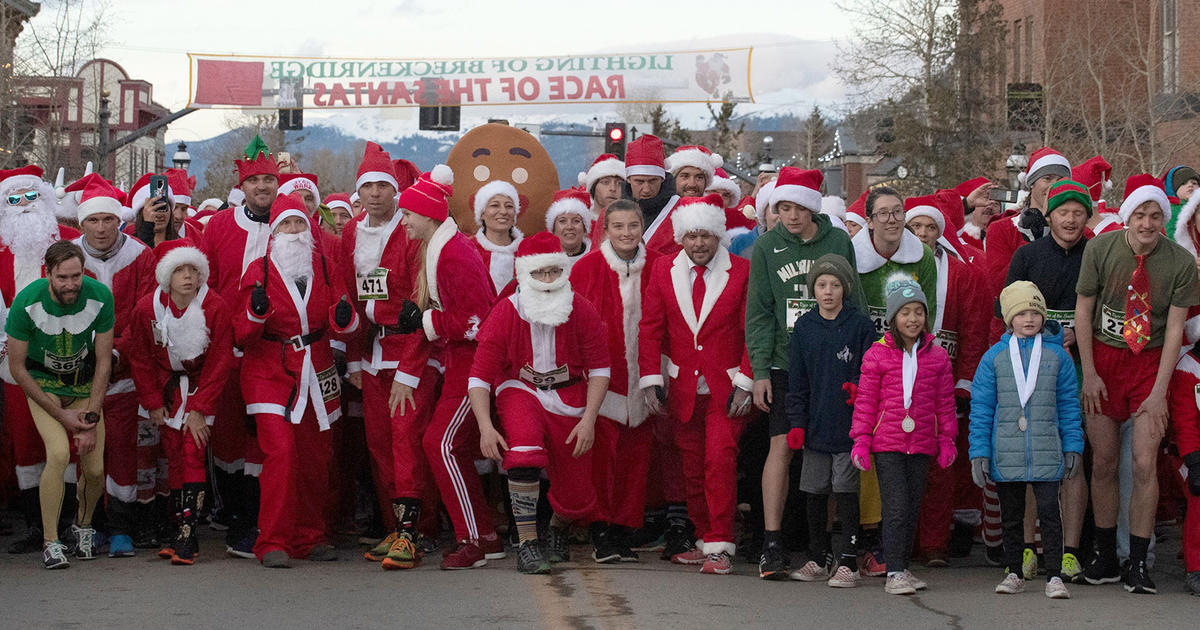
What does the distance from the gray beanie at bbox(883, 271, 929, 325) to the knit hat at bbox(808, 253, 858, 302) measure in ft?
0.71

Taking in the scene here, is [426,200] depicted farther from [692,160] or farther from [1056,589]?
[1056,589]

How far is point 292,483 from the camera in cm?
877

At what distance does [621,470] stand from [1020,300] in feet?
8.04

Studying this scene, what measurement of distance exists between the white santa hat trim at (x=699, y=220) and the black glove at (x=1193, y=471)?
2.78 metres

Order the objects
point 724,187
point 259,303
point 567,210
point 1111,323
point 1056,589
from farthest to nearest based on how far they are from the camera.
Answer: point 724,187 < point 567,210 < point 259,303 < point 1111,323 < point 1056,589

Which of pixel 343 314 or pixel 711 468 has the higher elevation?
pixel 343 314

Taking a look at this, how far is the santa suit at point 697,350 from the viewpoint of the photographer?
8.70 metres

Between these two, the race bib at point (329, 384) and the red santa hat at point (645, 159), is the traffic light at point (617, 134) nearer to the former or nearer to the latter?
the red santa hat at point (645, 159)

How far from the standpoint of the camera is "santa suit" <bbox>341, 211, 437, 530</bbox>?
8.91 meters

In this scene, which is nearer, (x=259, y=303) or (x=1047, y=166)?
(x=259, y=303)

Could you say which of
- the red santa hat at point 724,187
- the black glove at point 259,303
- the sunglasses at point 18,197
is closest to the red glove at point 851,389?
the black glove at point 259,303

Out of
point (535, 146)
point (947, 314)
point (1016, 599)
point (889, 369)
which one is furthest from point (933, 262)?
point (535, 146)

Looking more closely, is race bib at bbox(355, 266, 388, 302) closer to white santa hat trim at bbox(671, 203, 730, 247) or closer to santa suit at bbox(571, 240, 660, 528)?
santa suit at bbox(571, 240, 660, 528)

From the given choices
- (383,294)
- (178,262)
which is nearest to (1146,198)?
(383,294)
